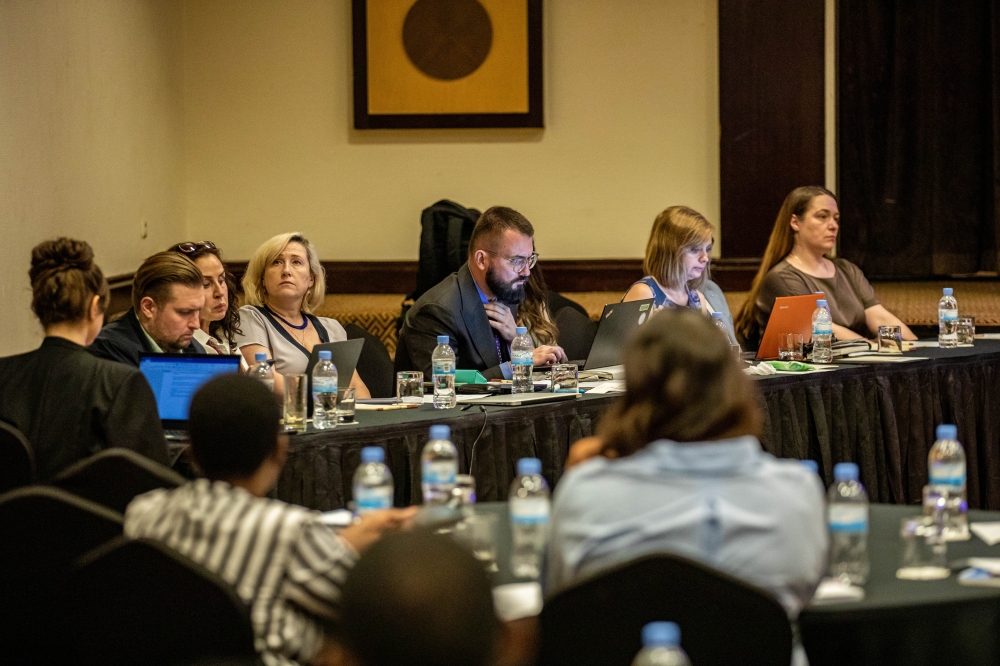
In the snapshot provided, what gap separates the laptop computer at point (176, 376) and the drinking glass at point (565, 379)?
1239mm

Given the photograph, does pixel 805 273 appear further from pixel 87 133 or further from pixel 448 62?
pixel 87 133

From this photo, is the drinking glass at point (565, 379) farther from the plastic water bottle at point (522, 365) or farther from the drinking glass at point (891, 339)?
the drinking glass at point (891, 339)

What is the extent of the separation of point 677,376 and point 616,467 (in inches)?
6.6

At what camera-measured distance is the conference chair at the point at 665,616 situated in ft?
5.12

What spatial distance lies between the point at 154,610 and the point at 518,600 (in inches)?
23.5

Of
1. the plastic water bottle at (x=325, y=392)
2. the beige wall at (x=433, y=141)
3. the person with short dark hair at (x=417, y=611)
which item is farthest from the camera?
the beige wall at (x=433, y=141)

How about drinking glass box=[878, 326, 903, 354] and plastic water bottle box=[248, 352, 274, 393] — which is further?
drinking glass box=[878, 326, 903, 354]

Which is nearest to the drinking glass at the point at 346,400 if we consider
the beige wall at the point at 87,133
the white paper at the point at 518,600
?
the beige wall at the point at 87,133

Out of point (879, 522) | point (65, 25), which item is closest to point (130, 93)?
point (65, 25)

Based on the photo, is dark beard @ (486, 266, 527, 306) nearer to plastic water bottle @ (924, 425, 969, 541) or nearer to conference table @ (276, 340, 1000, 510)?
conference table @ (276, 340, 1000, 510)

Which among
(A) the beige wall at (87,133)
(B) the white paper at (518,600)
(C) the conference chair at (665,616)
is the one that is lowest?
(B) the white paper at (518,600)

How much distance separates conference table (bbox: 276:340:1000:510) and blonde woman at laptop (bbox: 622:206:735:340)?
664 mm

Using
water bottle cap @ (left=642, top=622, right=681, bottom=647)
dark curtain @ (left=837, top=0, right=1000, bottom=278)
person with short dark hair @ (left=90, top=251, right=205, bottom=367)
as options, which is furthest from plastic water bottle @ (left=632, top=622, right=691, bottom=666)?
dark curtain @ (left=837, top=0, right=1000, bottom=278)

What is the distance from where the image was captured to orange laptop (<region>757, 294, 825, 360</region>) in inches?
187
